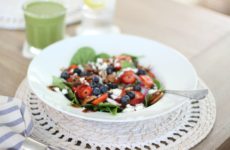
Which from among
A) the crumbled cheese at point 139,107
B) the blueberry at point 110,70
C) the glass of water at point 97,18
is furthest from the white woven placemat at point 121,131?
the glass of water at point 97,18

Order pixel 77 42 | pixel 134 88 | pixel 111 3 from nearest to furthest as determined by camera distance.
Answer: pixel 134 88 < pixel 77 42 < pixel 111 3

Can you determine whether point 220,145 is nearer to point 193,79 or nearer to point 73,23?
point 193,79

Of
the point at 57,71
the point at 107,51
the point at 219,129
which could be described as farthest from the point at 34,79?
the point at 219,129

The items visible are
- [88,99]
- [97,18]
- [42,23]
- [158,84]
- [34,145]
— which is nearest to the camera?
[34,145]

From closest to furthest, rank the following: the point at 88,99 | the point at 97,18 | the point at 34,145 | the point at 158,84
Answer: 1. the point at 34,145
2. the point at 88,99
3. the point at 158,84
4. the point at 97,18

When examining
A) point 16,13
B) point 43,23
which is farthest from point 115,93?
point 16,13

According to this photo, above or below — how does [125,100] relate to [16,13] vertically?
above

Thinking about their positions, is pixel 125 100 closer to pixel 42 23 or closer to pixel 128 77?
pixel 128 77

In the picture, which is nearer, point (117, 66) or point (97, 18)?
point (117, 66)
